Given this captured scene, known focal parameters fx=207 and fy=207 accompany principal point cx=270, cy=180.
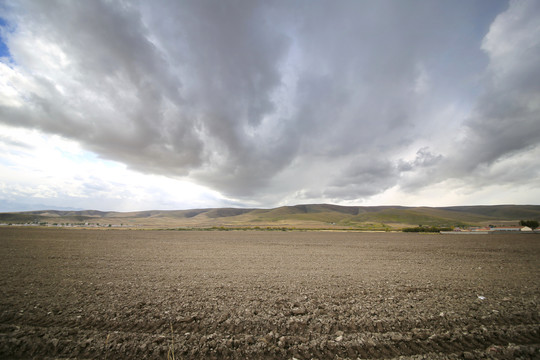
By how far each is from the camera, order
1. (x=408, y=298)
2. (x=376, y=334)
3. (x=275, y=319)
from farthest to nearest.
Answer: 1. (x=408, y=298)
2. (x=275, y=319)
3. (x=376, y=334)

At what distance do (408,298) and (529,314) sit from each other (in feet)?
11.9

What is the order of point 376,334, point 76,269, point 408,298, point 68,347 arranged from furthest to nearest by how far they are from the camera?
point 76,269
point 408,298
point 376,334
point 68,347

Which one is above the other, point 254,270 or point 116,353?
point 116,353

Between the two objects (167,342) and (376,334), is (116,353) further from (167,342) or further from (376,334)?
(376,334)

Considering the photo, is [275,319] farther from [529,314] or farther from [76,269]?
[76,269]

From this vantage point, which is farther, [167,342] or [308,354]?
[167,342]

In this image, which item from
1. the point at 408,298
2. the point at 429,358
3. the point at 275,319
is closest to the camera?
the point at 429,358

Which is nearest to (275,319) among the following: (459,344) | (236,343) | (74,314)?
(236,343)

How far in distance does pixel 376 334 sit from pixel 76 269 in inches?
738

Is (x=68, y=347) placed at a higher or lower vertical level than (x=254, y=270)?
higher

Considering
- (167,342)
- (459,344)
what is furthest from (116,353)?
(459,344)

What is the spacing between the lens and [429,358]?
500 cm

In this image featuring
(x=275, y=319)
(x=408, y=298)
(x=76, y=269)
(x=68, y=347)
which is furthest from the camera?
(x=76, y=269)

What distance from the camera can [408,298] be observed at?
9070 millimetres
